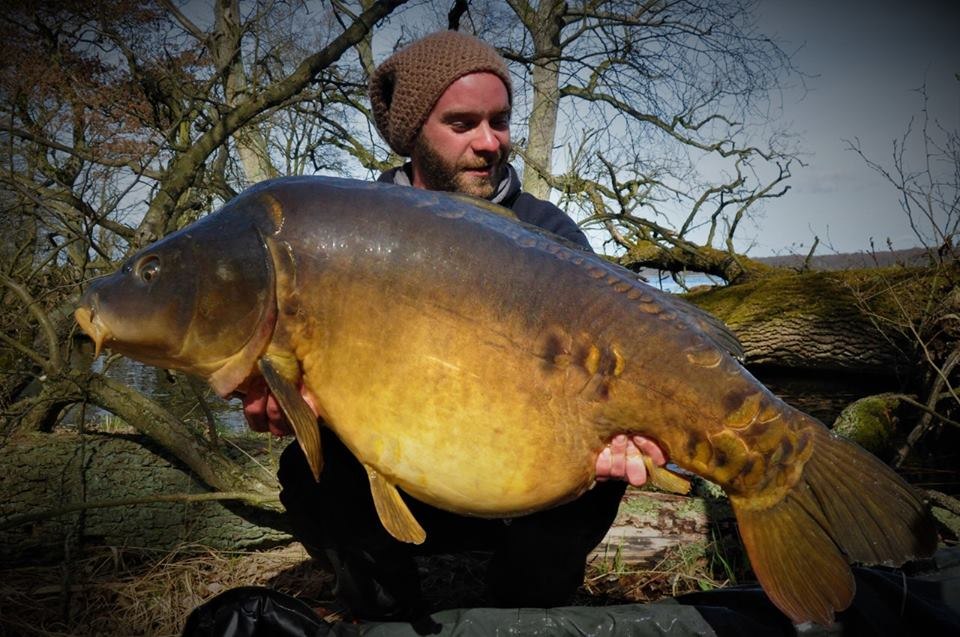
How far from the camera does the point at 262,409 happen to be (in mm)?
1706

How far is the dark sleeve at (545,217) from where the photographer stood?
2557mm

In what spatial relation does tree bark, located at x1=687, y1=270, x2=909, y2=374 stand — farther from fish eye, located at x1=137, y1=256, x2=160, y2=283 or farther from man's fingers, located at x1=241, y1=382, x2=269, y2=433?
fish eye, located at x1=137, y1=256, x2=160, y2=283

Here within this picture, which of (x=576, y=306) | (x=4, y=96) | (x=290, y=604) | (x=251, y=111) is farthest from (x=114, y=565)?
(x=4, y=96)

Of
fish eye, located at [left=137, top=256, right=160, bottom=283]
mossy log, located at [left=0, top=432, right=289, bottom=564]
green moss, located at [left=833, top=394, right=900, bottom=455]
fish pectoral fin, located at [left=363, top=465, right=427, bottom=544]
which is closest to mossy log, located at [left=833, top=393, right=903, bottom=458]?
green moss, located at [left=833, top=394, right=900, bottom=455]

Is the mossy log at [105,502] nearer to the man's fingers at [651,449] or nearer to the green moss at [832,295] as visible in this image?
the man's fingers at [651,449]

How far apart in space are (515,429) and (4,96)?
6.96 m

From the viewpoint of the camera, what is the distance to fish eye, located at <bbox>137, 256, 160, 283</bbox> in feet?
4.74

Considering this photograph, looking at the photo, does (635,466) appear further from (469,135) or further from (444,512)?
(469,135)

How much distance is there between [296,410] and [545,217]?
60.7 inches

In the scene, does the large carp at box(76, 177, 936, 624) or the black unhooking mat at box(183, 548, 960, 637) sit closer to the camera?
the large carp at box(76, 177, 936, 624)

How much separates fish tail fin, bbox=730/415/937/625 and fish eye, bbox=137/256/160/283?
5.04ft

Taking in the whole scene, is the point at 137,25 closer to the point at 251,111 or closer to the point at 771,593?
the point at 251,111

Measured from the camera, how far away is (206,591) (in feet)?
8.21

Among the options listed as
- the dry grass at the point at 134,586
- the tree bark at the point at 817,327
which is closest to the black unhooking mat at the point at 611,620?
the dry grass at the point at 134,586
